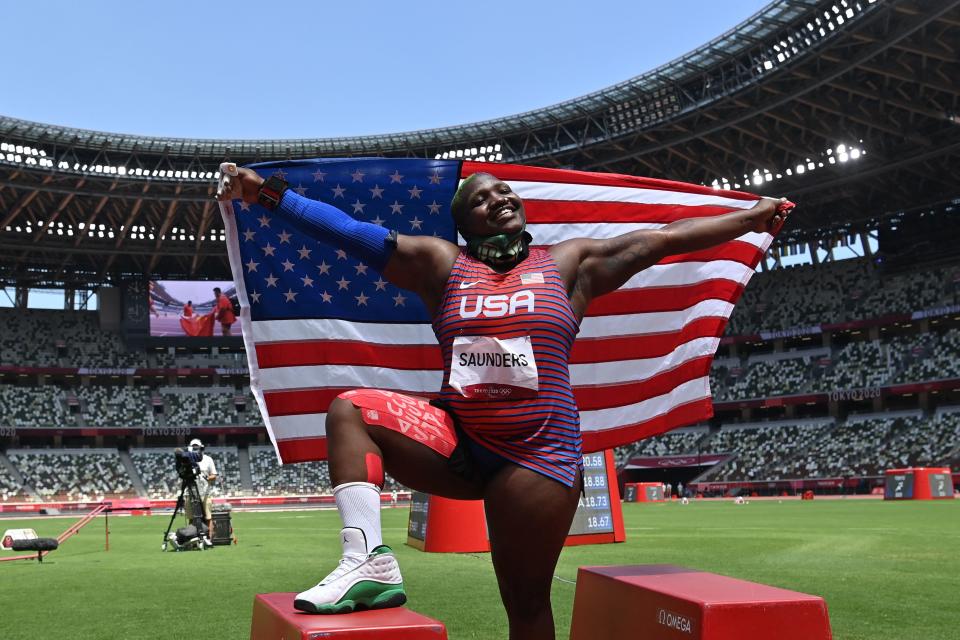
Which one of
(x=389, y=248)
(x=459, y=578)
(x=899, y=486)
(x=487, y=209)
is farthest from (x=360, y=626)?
(x=899, y=486)

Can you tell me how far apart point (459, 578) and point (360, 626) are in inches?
281

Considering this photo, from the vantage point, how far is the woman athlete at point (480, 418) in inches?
126

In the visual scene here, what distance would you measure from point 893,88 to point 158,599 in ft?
122

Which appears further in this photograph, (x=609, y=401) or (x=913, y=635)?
(x=913, y=635)

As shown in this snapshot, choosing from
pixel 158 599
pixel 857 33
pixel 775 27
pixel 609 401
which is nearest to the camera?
pixel 609 401

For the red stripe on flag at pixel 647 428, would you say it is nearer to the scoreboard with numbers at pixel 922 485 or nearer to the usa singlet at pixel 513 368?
the usa singlet at pixel 513 368

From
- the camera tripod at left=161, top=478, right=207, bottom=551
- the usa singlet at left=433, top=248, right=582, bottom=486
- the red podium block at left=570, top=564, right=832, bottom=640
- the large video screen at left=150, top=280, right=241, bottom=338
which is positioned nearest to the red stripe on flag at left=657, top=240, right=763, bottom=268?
the red podium block at left=570, top=564, right=832, bottom=640

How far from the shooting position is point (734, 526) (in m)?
19.3

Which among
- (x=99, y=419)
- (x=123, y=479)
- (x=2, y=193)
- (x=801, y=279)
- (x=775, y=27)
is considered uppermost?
(x=775, y=27)

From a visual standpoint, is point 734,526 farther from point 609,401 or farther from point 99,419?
point 99,419

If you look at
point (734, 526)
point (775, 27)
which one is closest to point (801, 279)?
point (775, 27)

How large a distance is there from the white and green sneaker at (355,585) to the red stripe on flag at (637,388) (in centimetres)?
228

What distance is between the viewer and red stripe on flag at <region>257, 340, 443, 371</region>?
15.9ft

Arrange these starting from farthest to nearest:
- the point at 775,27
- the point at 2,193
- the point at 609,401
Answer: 1. the point at 2,193
2. the point at 775,27
3. the point at 609,401
